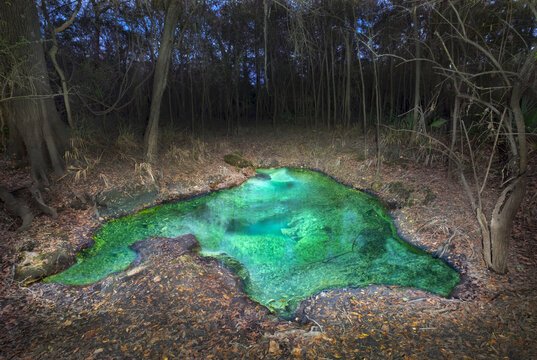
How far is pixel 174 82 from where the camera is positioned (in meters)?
14.1

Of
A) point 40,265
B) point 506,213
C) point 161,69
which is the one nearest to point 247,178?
point 161,69

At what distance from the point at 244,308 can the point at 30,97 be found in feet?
20.1

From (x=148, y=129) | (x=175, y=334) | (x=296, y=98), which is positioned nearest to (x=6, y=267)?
(x=175, y=334)

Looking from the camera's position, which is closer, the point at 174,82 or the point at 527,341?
the point at 527,341

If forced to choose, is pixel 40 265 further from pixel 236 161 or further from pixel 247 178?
pixel 236 161

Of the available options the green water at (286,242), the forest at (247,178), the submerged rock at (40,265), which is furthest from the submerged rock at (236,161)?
the submerged rock at (40,265)

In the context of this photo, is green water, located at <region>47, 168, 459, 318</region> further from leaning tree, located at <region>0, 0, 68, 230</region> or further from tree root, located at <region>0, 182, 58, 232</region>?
leaning tree, located at <region>0, 0, 68, 230</region>

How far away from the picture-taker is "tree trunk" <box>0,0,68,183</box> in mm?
5867

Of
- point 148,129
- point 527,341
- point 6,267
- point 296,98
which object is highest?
point 296,98

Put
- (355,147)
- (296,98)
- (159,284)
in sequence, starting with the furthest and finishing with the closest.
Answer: (296,98) → (355,147) → (159,284)

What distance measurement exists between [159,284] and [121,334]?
945 millimetres

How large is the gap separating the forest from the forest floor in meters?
0.02

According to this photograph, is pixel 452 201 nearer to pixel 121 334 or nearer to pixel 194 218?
pixel 194 218

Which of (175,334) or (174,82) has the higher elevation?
(174,82)
